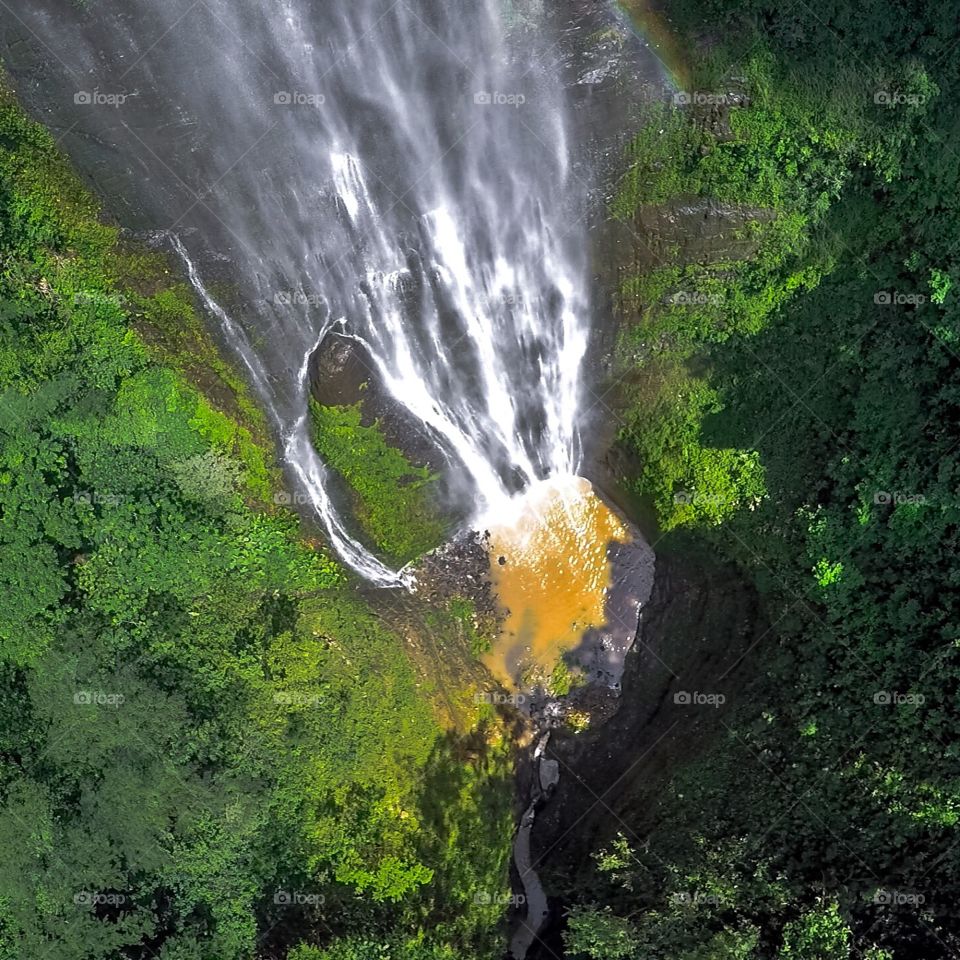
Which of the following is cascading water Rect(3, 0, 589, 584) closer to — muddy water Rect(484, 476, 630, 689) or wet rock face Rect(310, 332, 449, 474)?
wet rock face Rect(310, 332, 449, 474)

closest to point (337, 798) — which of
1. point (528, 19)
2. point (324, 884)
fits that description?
point (324, 884)

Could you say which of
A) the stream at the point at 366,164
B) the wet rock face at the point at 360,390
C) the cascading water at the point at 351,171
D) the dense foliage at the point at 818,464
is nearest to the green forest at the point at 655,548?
the dense foliage at the point at 818,464

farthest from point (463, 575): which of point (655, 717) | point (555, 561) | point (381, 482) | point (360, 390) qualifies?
point (655, 717)

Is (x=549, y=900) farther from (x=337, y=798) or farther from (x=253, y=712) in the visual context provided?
(x=253, y=712)

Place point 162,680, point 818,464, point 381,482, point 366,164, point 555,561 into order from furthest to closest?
point 555,561 → point 381,482 → point 162,680 → point 366,164 → point 818,464

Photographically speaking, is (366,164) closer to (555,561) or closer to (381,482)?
(381,482)

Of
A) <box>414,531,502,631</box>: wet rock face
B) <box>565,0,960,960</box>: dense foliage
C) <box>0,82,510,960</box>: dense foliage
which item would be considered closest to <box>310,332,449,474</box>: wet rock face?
<box>0,82,510,960</box>: dense foliage
